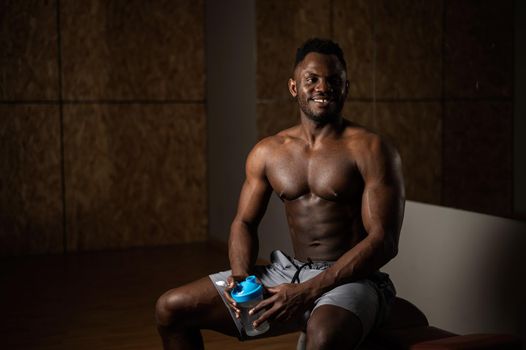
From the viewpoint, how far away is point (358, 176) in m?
2.54

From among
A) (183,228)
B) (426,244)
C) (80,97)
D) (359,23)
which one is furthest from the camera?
(183,228)

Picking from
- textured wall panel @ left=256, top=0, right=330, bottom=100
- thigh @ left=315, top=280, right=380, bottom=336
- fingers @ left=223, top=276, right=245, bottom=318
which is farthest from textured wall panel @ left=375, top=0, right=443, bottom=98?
fingers @ left=223, top=276, right=245, bottom=318

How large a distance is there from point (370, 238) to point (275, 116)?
285 centimetres

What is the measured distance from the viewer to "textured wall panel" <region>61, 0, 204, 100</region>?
18.9 feet

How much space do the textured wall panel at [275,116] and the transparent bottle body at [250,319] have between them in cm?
277

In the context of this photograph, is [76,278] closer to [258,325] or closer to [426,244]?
[426,244]

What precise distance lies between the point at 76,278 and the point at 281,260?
2695 millimetres

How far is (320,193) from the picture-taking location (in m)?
2.59

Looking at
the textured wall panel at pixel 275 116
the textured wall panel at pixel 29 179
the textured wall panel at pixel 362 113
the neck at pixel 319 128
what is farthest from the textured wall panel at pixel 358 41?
the textured wall panel at pixel 29 179

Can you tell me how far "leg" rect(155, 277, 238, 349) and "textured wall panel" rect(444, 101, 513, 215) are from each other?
1367 millimetres

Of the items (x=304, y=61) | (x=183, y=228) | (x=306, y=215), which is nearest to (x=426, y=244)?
(x=306, y=215)

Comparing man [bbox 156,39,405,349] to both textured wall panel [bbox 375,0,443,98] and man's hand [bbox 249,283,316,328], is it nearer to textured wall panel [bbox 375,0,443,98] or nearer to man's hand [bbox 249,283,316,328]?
man's hand [bbox 249,283,316,328]

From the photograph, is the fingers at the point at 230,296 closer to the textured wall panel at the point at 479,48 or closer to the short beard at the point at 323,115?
the short beard at the point at 323,115

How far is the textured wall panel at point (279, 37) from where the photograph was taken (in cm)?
497
